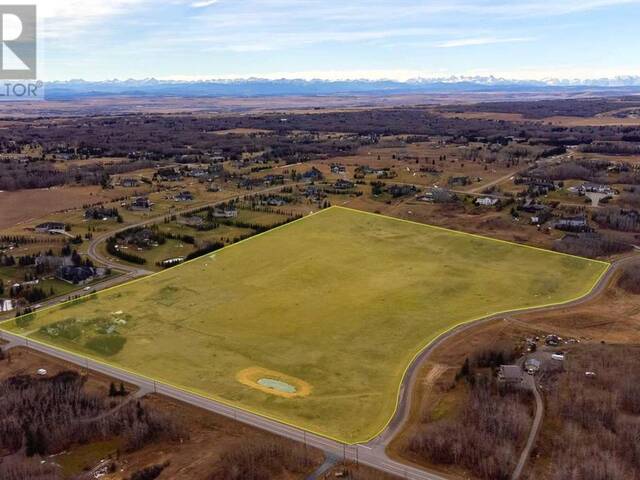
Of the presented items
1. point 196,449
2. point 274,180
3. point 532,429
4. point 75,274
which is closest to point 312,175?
point 274,180

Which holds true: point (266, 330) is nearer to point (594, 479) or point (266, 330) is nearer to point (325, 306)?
point (325, 306)

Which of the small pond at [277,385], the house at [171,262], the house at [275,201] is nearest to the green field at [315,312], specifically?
the small pond at [277,385]

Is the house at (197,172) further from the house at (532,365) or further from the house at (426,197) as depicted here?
the house at (532,365)

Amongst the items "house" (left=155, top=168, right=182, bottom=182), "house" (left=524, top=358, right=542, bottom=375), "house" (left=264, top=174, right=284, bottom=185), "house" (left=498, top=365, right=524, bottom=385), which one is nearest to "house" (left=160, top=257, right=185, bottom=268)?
"house" (left=498, top=365, right=524, bottom=385)

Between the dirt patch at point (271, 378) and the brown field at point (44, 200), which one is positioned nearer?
the dirt patch at point (271, 378)

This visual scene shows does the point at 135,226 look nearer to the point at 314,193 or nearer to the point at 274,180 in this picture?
the point at 314,193

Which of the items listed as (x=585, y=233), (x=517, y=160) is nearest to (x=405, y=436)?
(x=585, y=233)
